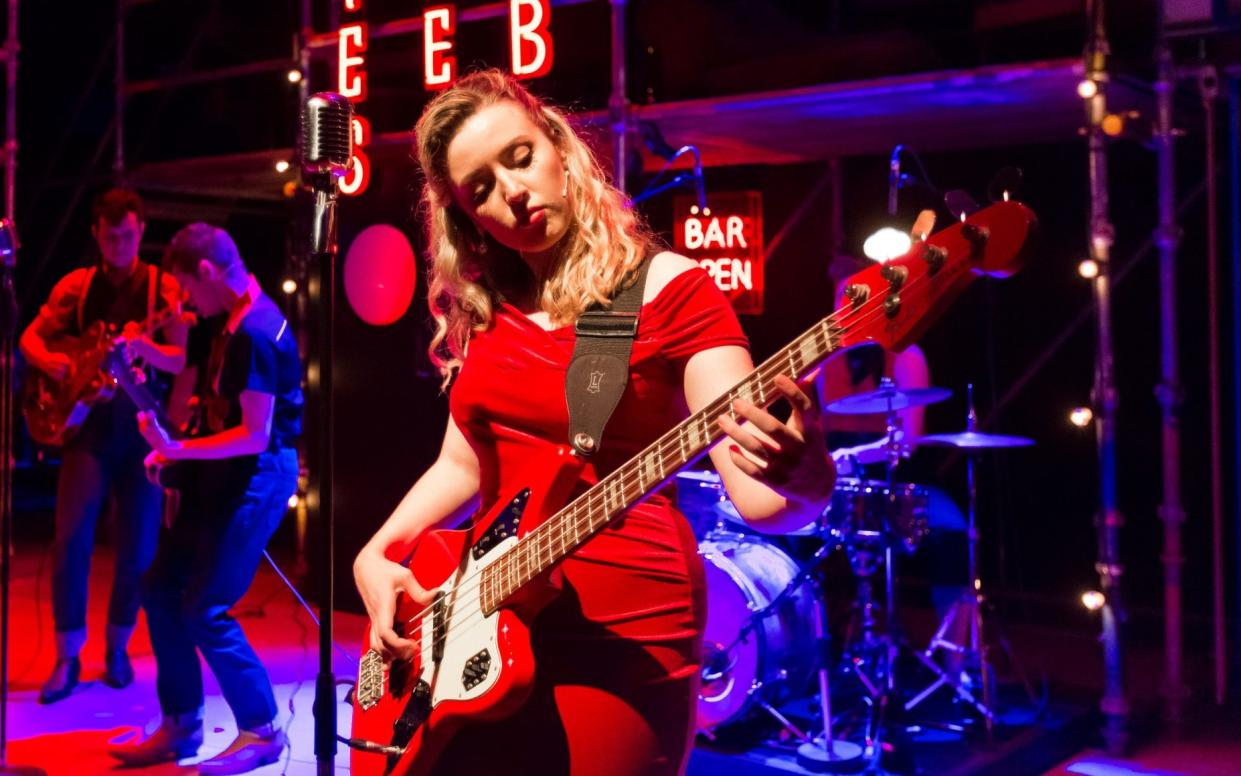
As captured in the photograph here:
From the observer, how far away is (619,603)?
1980 mm

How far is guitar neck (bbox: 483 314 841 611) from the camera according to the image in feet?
6.11

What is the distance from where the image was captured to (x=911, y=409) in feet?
19.7

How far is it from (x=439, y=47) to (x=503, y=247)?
513 centimetres

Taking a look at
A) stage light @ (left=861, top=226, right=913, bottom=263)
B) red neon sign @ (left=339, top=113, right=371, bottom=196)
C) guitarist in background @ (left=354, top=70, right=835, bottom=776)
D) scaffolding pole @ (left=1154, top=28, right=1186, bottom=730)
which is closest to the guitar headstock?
guitarist in background @ (left=354, top=70, right=835, bottom=776)

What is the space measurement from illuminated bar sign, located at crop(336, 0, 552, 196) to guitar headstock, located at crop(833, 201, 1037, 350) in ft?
16.3

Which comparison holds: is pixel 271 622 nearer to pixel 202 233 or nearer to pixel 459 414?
→ pixel 202 233

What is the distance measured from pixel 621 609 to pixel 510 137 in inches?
33.1

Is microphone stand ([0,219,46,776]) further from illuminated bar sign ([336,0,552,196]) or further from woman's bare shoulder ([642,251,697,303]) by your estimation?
woman's bare shoulder ([642,251,697,303])

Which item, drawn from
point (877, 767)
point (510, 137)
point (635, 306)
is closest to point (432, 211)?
point (510, 137)

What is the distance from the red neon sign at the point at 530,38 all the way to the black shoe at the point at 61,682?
3.66m

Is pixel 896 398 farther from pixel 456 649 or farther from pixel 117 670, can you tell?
pixel 117 670

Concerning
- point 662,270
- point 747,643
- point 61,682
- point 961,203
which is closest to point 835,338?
point 961,203

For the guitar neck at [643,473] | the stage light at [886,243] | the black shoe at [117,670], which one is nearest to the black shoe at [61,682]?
the black shoe at [117,670]

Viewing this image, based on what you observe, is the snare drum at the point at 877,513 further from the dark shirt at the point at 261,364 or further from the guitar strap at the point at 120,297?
the guitar strap at the point at 120,297
